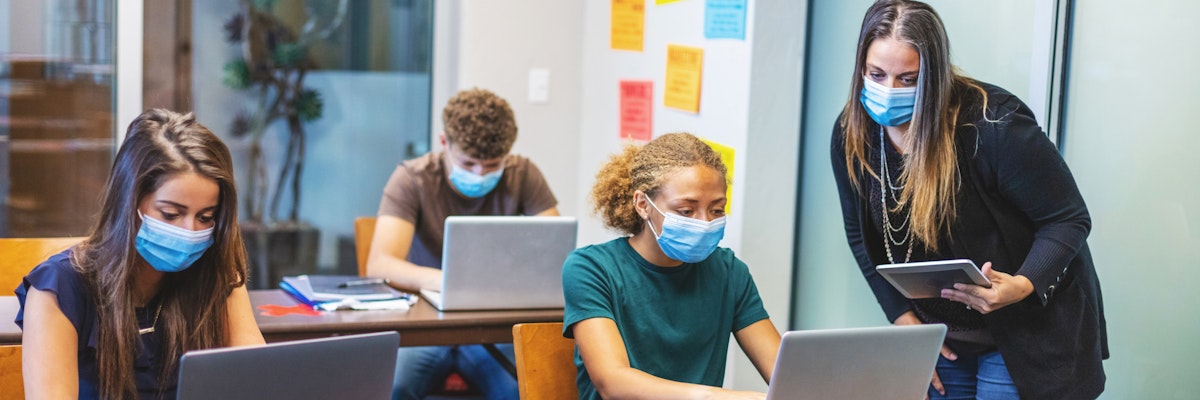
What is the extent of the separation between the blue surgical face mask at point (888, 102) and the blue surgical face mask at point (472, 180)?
3.67 feet

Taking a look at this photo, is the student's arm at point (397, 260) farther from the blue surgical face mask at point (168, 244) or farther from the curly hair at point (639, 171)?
the blue surgical face mask at point (168, 244)

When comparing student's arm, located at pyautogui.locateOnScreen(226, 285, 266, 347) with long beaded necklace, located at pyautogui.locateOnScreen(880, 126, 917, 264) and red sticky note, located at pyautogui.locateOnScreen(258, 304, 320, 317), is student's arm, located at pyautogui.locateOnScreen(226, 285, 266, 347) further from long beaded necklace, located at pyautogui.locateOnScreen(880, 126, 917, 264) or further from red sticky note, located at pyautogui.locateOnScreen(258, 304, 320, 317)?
long beaded necklace, located at pyautogui.locateOnScreen(880, 126, 917, 264)

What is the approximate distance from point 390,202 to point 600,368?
118 cm

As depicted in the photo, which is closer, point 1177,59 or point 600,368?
point 600,368

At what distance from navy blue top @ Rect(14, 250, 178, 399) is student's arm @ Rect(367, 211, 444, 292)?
0.78 metres

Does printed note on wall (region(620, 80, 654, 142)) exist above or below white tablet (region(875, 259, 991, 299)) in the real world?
above

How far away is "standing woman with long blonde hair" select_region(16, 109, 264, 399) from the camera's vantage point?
5.49 feet

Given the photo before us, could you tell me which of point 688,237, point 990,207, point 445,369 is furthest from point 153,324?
point 990,207

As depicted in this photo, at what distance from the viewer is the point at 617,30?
3783 mm

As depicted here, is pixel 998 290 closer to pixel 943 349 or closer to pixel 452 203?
pixel 943 349

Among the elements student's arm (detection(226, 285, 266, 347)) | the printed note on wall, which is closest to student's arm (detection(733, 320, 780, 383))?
student's arm (detection(226, 285, 266, 347))

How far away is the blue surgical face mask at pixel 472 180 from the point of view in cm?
277

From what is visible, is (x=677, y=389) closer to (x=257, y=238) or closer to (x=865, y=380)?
(x=865, y=380)

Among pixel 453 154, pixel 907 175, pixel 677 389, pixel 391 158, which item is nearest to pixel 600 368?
pixel 677 389
